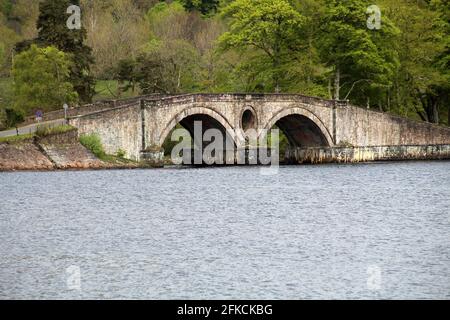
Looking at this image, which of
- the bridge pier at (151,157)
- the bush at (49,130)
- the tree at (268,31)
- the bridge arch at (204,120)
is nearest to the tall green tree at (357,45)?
the tree at (268,31)

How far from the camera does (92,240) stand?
46.6 metres

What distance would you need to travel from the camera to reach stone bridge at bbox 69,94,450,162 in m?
77.4

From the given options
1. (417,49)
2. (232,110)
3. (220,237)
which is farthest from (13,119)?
(220,237)

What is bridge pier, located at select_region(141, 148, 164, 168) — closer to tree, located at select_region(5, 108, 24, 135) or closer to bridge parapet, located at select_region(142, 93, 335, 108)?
bridge parapet, located at select_region(142, 93, 335, 108)

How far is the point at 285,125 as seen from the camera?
9350 cm

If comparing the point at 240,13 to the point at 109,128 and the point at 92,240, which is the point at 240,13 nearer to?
the point at 109,128

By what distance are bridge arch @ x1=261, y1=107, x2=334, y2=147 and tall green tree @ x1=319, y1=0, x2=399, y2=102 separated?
14.3 feet

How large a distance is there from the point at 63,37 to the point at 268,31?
16.6 m

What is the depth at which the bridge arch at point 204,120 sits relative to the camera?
80.4m

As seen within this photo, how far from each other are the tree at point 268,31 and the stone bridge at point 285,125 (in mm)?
6039

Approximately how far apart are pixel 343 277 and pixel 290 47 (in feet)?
195

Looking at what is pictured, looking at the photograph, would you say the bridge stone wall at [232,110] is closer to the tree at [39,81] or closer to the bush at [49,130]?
the bush at [49,130]

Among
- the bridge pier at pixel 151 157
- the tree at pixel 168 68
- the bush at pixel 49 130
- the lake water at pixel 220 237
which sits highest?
the tree at pixel 168 68

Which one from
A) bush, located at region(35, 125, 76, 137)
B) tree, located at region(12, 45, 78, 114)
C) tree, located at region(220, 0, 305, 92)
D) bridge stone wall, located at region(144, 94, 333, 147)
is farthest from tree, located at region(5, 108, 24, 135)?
tree, located at region(220, 0, 305, 92)
